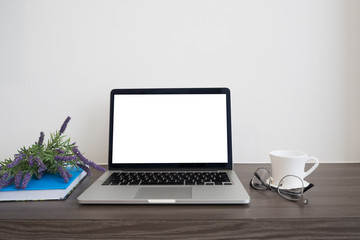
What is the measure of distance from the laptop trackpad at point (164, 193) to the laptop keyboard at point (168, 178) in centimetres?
4

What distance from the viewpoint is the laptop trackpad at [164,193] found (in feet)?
1.82

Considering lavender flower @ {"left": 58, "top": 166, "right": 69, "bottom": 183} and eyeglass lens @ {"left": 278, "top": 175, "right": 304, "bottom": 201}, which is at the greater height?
lavender flower @ {"left": 58, "top": 166, "right": 69, "bottom": 183}

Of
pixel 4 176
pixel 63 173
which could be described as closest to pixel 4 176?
pixel 4 176

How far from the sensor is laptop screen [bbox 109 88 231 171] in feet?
2.60

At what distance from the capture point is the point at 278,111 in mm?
942

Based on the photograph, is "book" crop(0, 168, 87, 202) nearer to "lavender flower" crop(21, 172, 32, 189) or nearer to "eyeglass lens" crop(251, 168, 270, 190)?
"lavender flower" crop(21, 172, 32, 189)

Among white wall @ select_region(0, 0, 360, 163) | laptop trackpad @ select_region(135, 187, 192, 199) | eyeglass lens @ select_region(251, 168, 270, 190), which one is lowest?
eyeglass lens @ select_region(251, 168, 270, 190)

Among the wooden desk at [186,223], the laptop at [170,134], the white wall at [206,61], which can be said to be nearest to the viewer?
the wooden desk at [186,223]

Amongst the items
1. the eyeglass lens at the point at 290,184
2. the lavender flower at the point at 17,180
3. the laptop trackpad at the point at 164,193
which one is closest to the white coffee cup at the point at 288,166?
the eyeglass lens at the point at 290,184

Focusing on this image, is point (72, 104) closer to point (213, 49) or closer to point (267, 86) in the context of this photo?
point (213, 49)

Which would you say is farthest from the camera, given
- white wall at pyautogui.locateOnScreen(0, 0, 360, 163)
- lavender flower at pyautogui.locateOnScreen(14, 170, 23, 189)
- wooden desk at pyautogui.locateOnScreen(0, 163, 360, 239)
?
white wall at pyautogui.locateOnScreen(0, 0, 360, 163)

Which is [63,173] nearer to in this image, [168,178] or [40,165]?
[40,165]

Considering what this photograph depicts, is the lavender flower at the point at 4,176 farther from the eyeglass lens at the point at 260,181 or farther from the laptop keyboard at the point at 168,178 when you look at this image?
the eyeglass lens at the point at 260,181

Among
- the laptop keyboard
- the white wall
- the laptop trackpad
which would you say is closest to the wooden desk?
the laptop trackpad
